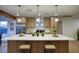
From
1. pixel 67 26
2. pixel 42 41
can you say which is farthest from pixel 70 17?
pixel 42 41

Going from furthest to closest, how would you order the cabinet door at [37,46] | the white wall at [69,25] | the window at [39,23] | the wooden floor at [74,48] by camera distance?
the white wall at [69,25] → the window at [39,23] → the wooden floor at [74,48] → the cabinet door at [37,46]

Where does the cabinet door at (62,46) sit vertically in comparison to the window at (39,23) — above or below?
below

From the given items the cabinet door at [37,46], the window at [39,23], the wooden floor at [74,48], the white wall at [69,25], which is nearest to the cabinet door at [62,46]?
the cabinet door at [37,46]

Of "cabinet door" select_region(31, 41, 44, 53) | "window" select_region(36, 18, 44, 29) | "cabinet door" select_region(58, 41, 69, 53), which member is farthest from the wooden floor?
"window" select_region(36, 18, 44, 29)

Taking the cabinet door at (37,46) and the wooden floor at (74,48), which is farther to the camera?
the wooden floor at (74,48)

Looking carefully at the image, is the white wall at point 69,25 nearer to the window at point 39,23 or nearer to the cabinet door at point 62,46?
the window at point 39,23

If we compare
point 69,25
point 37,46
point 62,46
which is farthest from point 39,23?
point 69,25

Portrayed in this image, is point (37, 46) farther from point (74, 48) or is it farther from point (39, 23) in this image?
point (74, 48)

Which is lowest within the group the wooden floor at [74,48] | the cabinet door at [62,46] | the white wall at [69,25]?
the wooden floor at [74,48]

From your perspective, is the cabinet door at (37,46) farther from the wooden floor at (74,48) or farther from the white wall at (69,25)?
the white wall at (69,25)

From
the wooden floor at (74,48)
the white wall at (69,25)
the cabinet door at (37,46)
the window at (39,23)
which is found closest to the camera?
the cabinet door at (37,46)

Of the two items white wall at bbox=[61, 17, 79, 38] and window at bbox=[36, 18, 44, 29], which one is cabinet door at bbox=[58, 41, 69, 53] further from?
white wall at bbox=[61, 17, 79, 38]
